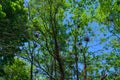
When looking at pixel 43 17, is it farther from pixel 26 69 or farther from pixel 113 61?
pixel 26 69

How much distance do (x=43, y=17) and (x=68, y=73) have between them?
5552 mm

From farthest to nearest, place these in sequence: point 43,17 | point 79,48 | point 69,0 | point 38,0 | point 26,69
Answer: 1. point 26,69
2. point 69,0
3. point 79,48
4. point 43,17
5. point 38,0

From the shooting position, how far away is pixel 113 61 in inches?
1064

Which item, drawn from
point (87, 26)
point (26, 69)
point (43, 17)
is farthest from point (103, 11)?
point (26, 69)

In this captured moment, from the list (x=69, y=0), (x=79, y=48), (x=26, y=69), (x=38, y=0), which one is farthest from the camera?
(x=26, y=69)

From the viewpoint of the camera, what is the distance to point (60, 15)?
25953 mm

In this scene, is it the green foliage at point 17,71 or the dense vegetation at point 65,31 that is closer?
the dense vegetation at point 65,31

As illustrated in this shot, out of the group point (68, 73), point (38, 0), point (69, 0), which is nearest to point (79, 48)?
point (68, 73)

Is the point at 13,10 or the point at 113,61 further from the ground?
the point at 13,10

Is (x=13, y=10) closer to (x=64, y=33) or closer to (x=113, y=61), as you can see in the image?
(x=64, y=33)

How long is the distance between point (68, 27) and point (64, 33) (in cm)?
53

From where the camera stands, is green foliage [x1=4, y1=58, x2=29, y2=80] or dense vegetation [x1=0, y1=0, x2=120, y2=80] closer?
dense vegetation [x1=0, y1=0, x2=120, y2=80]

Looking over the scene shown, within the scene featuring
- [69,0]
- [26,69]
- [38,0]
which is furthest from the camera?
[26,69]

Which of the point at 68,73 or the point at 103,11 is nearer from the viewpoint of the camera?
the point at 103,11
